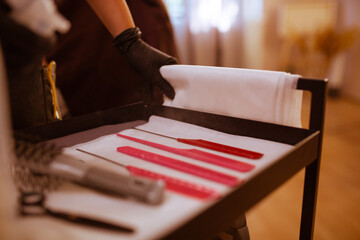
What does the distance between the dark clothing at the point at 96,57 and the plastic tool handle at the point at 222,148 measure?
49cm

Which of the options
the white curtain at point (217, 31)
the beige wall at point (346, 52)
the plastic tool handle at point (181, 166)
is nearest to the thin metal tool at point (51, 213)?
the plastic tool handle at point (181, 166)

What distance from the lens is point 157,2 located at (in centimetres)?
105

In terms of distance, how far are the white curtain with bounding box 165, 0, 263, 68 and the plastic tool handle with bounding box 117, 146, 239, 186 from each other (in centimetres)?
204

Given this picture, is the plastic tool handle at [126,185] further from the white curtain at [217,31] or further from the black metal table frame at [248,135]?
the white curtain at [217,31]

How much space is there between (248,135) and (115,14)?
1.27 feet

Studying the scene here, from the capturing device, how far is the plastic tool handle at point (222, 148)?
500 millimetres

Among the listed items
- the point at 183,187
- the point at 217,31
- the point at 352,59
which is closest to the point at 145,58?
the point at 183,187

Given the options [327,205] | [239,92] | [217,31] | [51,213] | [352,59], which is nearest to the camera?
[51,213]

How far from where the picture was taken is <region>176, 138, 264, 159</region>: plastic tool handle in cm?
50

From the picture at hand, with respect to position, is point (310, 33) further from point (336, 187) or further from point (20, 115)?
point (20, 115)

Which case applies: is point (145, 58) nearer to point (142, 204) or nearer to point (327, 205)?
point (142, 204)

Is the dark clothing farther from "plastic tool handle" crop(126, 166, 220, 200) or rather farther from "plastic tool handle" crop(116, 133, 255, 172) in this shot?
"plastic tool handle" crop(126, 166, 220, 200)

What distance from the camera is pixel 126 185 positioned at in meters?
0.37

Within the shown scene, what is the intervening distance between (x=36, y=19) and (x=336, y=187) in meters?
1.46
